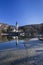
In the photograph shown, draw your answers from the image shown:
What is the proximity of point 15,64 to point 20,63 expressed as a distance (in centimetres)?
37

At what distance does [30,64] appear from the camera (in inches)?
310

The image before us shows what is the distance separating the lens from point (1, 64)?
7988 mm

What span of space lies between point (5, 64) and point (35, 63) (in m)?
1.69

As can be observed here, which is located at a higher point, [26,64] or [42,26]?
[42,26]

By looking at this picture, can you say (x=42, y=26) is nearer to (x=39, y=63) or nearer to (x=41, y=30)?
(x=41, y=30)

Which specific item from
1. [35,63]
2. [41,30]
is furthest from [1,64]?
[41,30]

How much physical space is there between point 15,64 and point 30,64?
0.84m

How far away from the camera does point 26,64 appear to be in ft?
26.0

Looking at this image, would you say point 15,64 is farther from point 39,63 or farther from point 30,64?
point 39,63

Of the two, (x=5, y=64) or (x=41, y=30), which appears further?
(x=41, y=30)

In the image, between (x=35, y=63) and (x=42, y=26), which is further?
(x=42, y=26)

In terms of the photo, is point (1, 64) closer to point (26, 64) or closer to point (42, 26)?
point (26, 64)

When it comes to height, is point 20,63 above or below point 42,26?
below

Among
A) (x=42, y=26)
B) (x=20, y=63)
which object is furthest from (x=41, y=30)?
(x=20, y=63)
